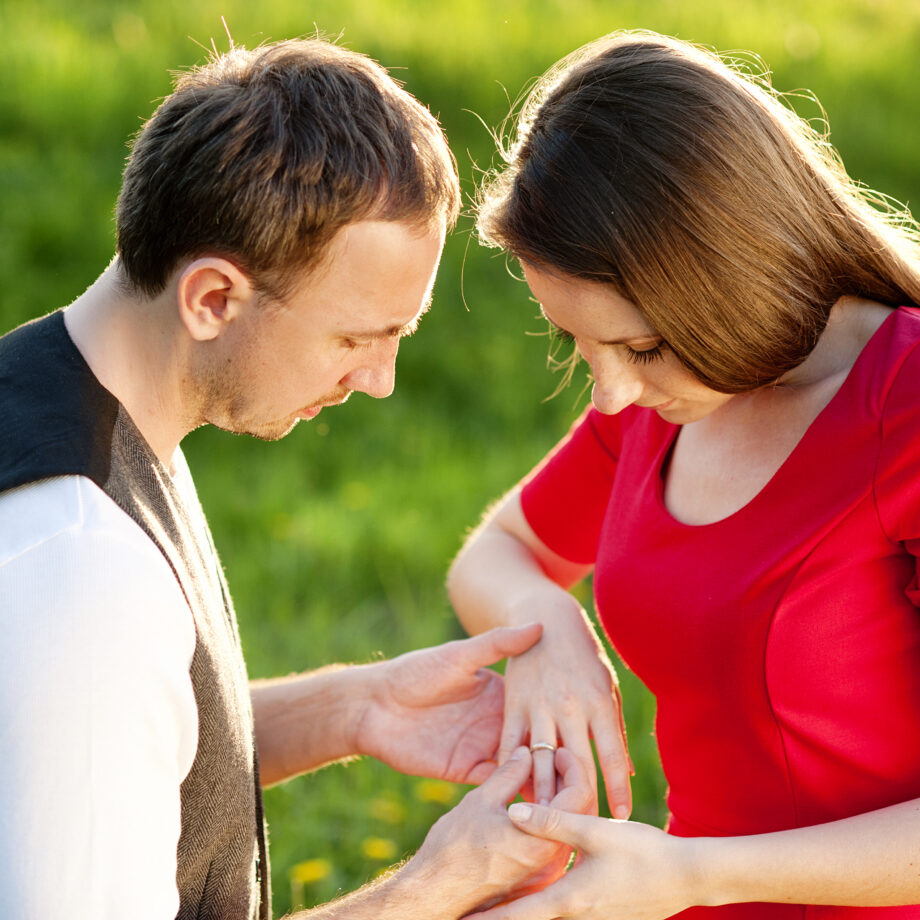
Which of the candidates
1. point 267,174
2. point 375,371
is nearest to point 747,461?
point 375,371

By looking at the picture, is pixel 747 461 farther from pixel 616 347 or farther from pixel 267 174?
pixel 267 174

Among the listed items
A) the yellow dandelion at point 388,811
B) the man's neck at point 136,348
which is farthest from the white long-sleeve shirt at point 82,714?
the yellow dandelion at point 388,811

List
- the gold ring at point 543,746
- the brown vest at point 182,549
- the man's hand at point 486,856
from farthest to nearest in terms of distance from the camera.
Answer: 1. the gold ring at point 543,746
2. the man's hand at point 486,856
3. the brown vest at point 182,549

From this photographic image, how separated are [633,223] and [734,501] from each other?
0.51 meters

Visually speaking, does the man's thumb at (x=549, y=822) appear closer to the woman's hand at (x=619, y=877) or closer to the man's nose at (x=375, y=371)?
the woman's hand at (x=619, y=877)

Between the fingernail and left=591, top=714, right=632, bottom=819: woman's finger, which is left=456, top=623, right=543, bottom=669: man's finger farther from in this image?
the fingernail

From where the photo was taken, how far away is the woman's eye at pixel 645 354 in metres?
1.99

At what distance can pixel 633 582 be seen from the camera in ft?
6.87

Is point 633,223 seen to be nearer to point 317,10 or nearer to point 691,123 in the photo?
point 691,123

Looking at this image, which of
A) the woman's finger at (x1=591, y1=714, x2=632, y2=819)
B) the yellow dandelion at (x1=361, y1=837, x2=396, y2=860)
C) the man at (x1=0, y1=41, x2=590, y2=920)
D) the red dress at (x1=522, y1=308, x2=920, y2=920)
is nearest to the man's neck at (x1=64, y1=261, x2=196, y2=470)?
the man at (x1=0, y1=41, x2=590, y2=920)

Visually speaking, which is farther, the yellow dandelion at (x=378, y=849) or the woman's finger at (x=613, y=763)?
the yellow dandelion at (x=378, y=849)

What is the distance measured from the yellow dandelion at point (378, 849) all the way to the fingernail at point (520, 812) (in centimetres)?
164

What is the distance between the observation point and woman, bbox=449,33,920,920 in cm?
181

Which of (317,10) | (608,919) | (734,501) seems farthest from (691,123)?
(317,10)
